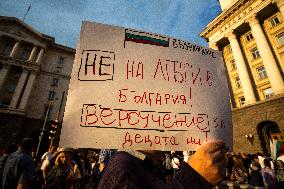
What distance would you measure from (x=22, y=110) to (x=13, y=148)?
2494cm

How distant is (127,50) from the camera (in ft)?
4.89

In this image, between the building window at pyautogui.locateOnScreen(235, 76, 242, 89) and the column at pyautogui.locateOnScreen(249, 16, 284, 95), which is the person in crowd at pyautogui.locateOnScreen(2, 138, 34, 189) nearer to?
the column at pyautogui.locateOnScreen(249, 16, 284, 95)

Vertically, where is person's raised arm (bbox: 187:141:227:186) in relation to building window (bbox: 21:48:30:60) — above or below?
below

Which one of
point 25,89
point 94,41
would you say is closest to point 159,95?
point 94,41

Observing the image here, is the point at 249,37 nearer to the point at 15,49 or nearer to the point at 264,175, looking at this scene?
the point at 264,175

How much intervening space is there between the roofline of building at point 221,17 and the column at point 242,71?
2.30 metres

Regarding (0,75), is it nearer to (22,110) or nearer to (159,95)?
(22,110)

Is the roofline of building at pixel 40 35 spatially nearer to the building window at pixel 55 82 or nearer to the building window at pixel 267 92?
the building window at pixel 55 82

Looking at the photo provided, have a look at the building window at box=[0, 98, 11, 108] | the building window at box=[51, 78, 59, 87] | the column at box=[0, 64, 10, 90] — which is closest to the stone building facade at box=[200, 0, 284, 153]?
the building window at box=[51, 78, 59, 87]

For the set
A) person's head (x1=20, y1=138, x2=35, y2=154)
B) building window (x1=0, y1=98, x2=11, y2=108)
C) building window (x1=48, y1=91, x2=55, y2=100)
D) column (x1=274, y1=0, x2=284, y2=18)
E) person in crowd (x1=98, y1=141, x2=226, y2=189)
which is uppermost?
column (x1=274, y1=0, x2=284, y2=18)

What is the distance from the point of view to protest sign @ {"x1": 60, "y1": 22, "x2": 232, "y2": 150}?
126 cm

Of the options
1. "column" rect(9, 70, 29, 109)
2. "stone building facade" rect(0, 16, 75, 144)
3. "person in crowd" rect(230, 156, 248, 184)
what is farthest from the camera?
"column" rect(9, 70, 29, 109)

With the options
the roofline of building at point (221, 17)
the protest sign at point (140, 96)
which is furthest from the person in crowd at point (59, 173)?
the roofline of building at point (221, 17)

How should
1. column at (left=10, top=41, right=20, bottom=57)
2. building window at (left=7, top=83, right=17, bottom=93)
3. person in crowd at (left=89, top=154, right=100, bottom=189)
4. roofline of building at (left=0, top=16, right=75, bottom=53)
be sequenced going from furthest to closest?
roofline of building at (left=0, top=16, right=75, bottom=53) → column at (left=10, top=41, right=20, bottom=57) → building window at (left=7, top=83, right=17, bottom=93) → person in crowd at (left=89, top=154, right=100, bottom=189)
